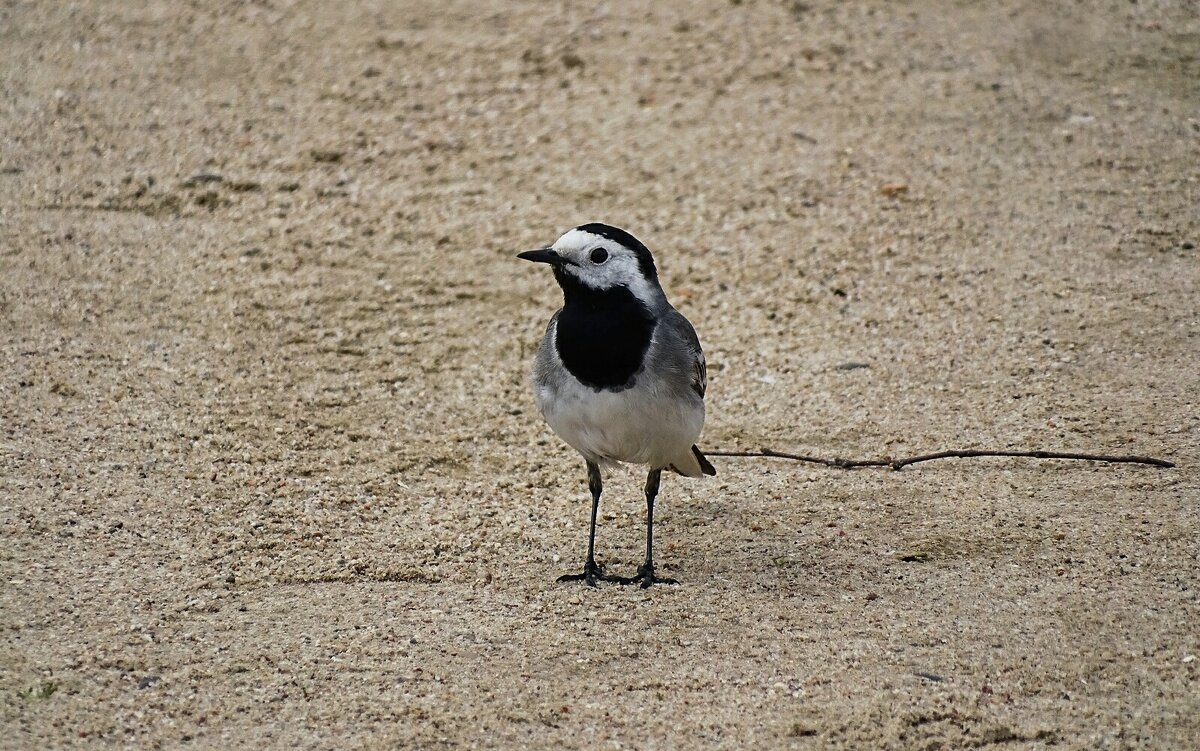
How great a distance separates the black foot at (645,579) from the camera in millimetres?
5297

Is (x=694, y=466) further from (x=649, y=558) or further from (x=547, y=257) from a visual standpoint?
(x=547, y=257)

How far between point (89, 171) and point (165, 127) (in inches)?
27.4

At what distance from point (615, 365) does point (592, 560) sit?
2.88 ft

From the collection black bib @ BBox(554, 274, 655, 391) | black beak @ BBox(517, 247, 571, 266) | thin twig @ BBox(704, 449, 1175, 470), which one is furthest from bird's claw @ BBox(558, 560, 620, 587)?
black beak @ BBox(517, 247, 571, 266)

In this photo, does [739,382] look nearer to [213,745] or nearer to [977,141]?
[977,141]

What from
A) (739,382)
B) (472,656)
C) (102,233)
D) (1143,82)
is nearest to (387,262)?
(102,233)

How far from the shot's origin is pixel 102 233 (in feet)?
26.3

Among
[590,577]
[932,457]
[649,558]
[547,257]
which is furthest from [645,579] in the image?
[932,457]

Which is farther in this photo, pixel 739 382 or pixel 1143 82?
pixel 1143 82

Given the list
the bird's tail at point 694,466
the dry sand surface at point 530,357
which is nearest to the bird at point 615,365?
the bird's tail at point 694,466

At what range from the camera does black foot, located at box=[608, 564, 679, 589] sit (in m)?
5.30

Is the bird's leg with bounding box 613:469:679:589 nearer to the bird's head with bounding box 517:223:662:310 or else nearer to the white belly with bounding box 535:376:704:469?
the white belly with bounding box 535:376:704:469

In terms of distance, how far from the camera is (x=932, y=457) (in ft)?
19.9

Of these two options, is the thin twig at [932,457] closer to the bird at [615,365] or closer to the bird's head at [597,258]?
the bird at [615,365]
